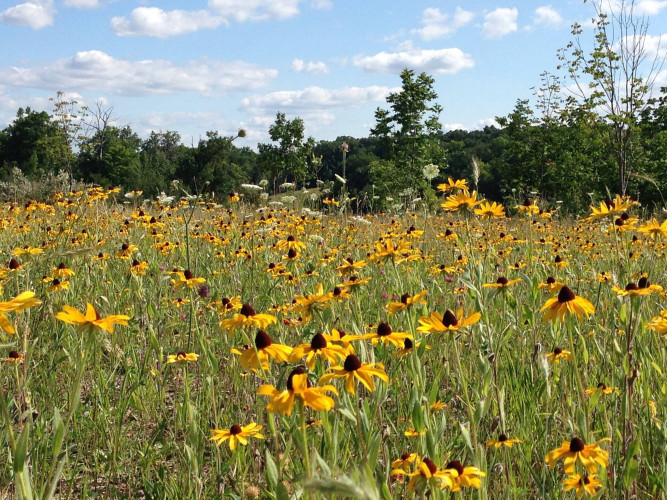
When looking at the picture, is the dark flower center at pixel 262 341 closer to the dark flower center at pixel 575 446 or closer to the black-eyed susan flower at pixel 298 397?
the black-eyed susan flower at pixel 298 397

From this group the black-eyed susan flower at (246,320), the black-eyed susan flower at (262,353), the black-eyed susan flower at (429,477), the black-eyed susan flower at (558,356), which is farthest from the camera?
the black-eyed susan flower at (558,356)

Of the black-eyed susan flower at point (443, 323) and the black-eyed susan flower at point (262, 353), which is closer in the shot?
the black-eyed susan flower at point (262, 353)

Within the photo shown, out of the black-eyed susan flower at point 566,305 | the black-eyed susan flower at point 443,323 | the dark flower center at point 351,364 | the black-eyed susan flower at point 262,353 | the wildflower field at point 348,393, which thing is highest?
the black-eyed susan flower at point 566,305

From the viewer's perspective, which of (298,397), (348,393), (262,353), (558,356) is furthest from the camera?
(558,356)

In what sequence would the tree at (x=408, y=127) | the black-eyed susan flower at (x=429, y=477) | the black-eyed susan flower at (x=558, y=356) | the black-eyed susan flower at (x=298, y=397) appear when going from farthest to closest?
the tree at (x=408, y=127) → the black-eyed susan flower at (x=558, y=356) → the black-eyed susan flower at (x=429, y=477) → the black-eyed susan flower at (x=298, y=397)

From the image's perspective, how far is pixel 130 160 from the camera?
60.8 m

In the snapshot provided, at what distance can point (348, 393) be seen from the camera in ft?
5.32

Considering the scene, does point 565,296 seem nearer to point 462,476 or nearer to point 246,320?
point 462,476

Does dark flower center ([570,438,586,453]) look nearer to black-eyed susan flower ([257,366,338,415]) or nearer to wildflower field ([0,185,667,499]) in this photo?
wildflower field ([0,185,667,499])

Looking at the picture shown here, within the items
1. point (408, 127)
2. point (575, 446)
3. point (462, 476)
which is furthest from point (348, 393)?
point (408, 127)

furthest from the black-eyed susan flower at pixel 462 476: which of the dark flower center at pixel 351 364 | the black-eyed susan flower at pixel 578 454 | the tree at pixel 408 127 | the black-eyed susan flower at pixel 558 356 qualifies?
the tree at pixel 408 127

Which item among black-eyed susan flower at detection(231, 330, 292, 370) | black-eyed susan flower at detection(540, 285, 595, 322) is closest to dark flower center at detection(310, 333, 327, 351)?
black-eyed susan flower at detection(231, 330, 292, 370)

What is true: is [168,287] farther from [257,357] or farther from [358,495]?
[358,495]

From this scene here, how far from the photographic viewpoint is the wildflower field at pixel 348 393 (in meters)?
1.35
